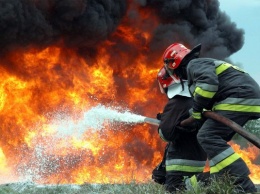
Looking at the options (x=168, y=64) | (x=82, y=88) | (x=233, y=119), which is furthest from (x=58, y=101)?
(x=233, y=119)

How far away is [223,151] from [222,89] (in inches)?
26.8

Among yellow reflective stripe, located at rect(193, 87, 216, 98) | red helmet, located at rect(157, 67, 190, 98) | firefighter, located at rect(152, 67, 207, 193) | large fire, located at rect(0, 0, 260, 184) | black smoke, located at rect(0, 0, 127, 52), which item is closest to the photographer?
yellow reflective stripe, located at rect(193, 87, 216, 98)

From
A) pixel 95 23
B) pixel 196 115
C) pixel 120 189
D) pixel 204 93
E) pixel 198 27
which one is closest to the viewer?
pixel 204 93

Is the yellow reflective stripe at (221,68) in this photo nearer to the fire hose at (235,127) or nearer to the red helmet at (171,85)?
the fire hose at (235,127)

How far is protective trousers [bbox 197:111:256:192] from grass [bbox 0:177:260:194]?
0.12 m

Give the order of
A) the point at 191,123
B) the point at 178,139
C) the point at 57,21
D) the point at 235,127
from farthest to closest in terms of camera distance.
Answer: the point at 57,21 → the point at 178,139 → the point at 191,123 → the point at 235,127

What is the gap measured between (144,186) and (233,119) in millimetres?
1352

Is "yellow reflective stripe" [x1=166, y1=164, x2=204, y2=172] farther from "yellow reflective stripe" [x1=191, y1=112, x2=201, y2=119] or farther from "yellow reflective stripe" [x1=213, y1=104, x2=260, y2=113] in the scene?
"yellow reflective stripe" [x1=213, y1=104, x2=260, y2=113]

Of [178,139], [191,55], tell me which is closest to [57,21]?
[191,55]

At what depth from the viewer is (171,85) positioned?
18.5ft

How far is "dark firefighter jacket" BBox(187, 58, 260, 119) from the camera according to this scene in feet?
15.1

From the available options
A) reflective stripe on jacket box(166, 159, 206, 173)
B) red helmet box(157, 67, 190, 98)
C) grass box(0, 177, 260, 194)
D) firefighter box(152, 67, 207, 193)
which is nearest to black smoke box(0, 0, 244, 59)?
grass box(0, 177, 260, 194)

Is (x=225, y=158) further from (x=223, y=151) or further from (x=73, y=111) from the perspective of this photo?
(x=73, y=111)

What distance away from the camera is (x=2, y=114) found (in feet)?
36.9
